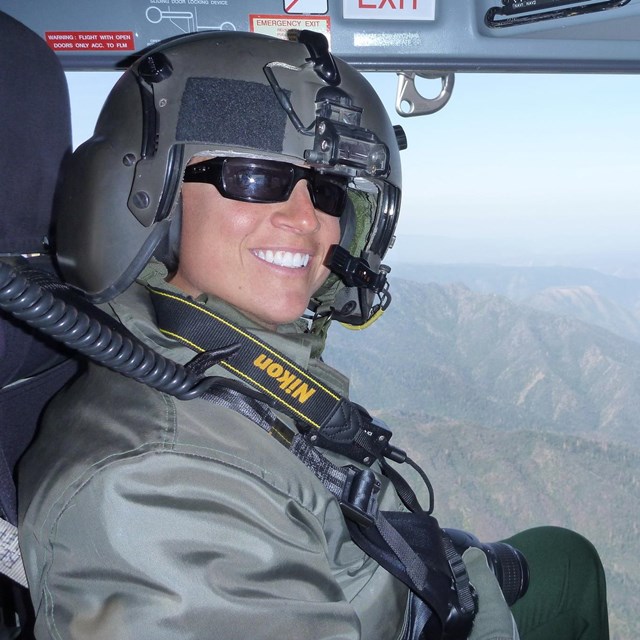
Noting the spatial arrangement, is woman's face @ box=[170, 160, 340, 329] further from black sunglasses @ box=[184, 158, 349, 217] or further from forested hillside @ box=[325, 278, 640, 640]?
forested hillside @ box=[325, 278, 640, 640]

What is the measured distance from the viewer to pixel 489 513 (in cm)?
237

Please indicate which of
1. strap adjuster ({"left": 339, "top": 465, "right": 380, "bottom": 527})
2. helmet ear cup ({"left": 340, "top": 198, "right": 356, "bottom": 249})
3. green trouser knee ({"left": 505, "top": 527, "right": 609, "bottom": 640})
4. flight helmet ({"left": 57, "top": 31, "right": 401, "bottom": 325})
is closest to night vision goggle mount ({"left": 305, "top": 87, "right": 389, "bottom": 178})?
flight helmet ({"left": 57, "top": 31, "right": 401, "bottom": 325})

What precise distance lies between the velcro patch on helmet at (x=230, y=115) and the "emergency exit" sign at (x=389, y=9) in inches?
22.9

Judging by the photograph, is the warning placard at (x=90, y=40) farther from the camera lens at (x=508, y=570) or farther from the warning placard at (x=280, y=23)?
the camera lens at (x=508, y=570)

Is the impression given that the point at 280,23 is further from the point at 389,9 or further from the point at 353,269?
the point at 353,269

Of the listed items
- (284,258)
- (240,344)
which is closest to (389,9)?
(284,258)

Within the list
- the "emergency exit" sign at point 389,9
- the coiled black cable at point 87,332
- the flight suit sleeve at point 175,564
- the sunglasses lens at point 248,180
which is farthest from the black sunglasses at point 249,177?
the "emergency exit" sign at point 389,9

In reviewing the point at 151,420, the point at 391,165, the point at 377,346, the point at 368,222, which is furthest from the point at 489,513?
the point at 151,420

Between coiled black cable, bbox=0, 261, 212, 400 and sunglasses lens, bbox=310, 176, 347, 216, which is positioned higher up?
sunglasses lens, bbox=310, 176, 347, 216

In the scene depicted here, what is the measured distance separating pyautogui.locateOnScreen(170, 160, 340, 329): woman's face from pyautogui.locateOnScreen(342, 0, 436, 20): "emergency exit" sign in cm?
62

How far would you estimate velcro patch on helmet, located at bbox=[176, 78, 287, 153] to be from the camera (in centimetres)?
118

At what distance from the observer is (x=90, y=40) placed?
161cm

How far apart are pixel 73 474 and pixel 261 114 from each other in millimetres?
692

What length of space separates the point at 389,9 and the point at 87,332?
1191mm
